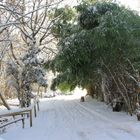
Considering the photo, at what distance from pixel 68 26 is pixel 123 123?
6.49 metres

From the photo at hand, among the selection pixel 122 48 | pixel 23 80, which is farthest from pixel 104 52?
pixel 23 80

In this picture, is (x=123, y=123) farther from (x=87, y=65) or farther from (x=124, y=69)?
(x=87, y=65)

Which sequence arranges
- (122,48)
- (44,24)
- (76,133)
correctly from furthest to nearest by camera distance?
(44,24)
(122,48)
(76,133)

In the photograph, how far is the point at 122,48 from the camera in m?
13.7

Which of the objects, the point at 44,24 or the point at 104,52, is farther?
the point at 44,24

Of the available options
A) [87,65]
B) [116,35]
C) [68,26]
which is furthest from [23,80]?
[116,35]

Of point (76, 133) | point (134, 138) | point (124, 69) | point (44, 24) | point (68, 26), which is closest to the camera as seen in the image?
point (134, 138)

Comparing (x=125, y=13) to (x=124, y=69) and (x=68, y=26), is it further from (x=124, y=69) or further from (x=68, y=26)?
(x=68, y=26)

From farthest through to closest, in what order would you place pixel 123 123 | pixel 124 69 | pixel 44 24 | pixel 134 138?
pixel 44 24 < pixel 124 69 < pixel 123 123 < pixel 134 138

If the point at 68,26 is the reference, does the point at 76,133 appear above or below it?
below

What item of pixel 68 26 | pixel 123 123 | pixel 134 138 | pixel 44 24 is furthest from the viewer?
pixel 44 24

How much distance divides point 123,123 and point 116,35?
3006 millimetres

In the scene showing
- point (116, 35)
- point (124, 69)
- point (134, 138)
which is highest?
point (116, 35)

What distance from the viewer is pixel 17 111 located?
45.9ft
